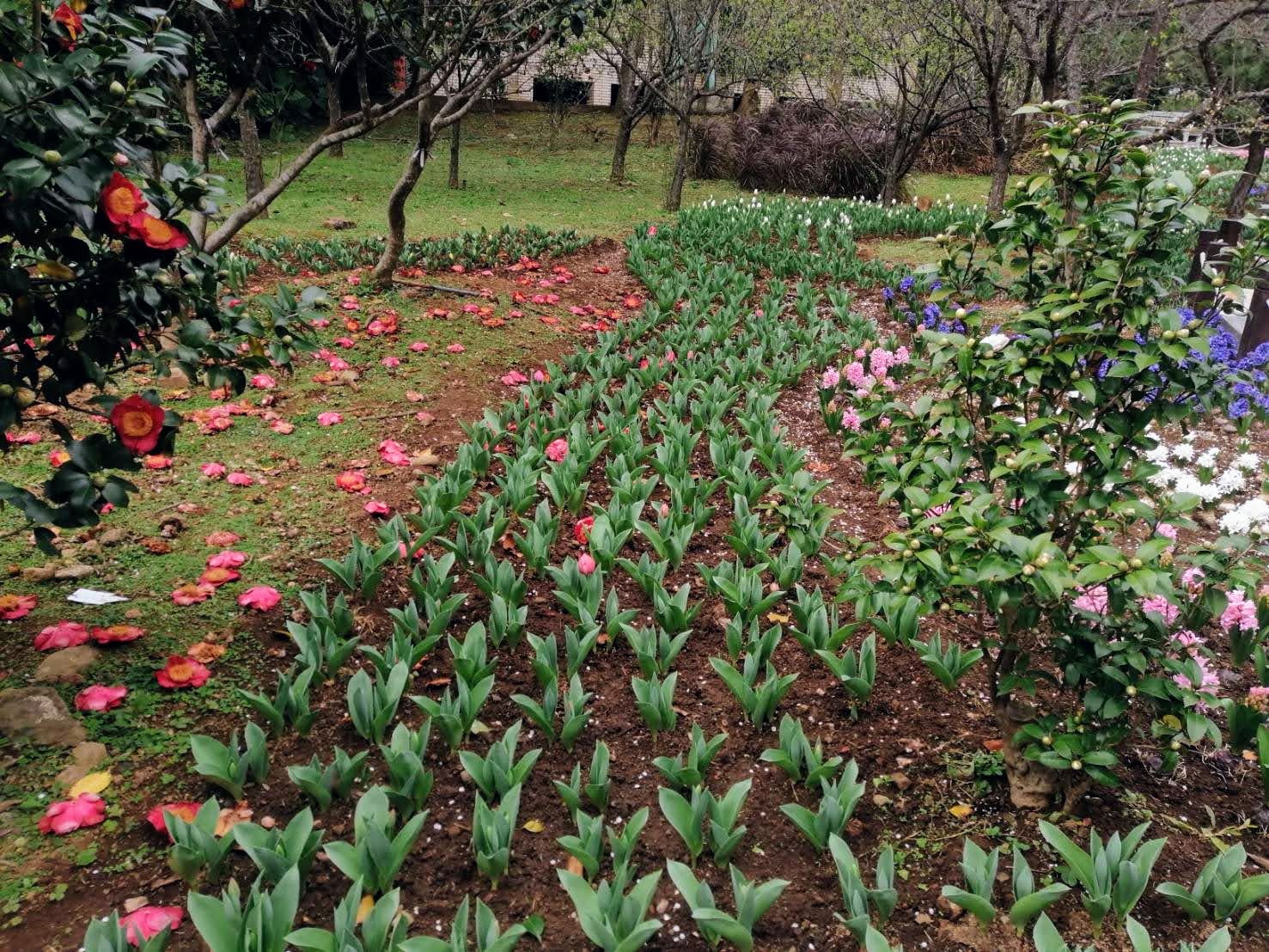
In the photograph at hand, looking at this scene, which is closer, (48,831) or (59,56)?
(59,56)

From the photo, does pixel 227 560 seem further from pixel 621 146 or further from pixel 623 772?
pixel 621 146

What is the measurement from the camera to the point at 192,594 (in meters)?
3.13

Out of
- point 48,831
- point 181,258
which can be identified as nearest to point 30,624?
point 48,831

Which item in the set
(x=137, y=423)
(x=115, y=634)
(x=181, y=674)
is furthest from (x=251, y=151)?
(x=137, y=423)

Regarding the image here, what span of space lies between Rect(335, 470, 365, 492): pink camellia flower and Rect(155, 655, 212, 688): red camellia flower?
4.30ft

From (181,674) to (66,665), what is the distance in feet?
1.21

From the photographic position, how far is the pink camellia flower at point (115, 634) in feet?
9.31

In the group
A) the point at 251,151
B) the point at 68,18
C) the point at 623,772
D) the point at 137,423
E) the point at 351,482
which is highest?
the point at 68,18

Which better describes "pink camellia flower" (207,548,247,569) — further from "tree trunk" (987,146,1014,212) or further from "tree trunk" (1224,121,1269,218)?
"tree trunk" (1224,121,1269,218)

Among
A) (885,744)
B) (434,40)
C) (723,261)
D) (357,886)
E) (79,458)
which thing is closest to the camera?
(357,886)

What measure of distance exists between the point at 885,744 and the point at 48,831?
2194mm

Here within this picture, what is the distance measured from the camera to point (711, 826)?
7.20ft

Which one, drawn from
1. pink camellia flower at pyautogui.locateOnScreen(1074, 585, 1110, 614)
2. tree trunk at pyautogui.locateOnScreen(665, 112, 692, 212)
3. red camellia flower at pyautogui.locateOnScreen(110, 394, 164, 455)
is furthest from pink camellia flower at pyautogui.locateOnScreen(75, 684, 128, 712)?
tree trunk at pyautogui.locateOnScreen(665, 112, 692, 212)

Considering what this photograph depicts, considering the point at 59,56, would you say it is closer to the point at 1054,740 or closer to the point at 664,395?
the point at 1054,740
